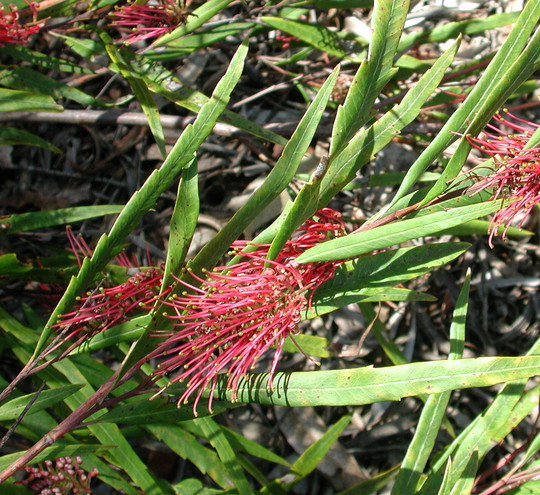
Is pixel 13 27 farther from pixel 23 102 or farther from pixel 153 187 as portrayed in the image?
pixel 153 187

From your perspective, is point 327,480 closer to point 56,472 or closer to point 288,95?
point 56,472

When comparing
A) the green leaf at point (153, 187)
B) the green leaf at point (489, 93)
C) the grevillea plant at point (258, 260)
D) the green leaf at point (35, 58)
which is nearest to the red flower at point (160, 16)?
the grevillea plant at point (258, 260)

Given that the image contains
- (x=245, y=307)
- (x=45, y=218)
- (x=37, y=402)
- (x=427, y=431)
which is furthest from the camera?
(x=45, y=218)

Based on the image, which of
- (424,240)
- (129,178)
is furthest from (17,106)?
(424,240)

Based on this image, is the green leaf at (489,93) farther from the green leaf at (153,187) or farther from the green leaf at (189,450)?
the green leaf at (189,450)

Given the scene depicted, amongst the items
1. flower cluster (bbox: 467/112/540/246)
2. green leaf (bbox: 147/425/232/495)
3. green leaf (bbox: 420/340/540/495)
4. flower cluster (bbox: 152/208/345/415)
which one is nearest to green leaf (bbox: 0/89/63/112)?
flower cluster (bbox: 152/208/345/415)

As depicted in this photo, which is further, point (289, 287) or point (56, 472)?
point (56, 472)

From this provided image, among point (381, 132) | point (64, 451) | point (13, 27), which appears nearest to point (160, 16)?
point (13, 27)
